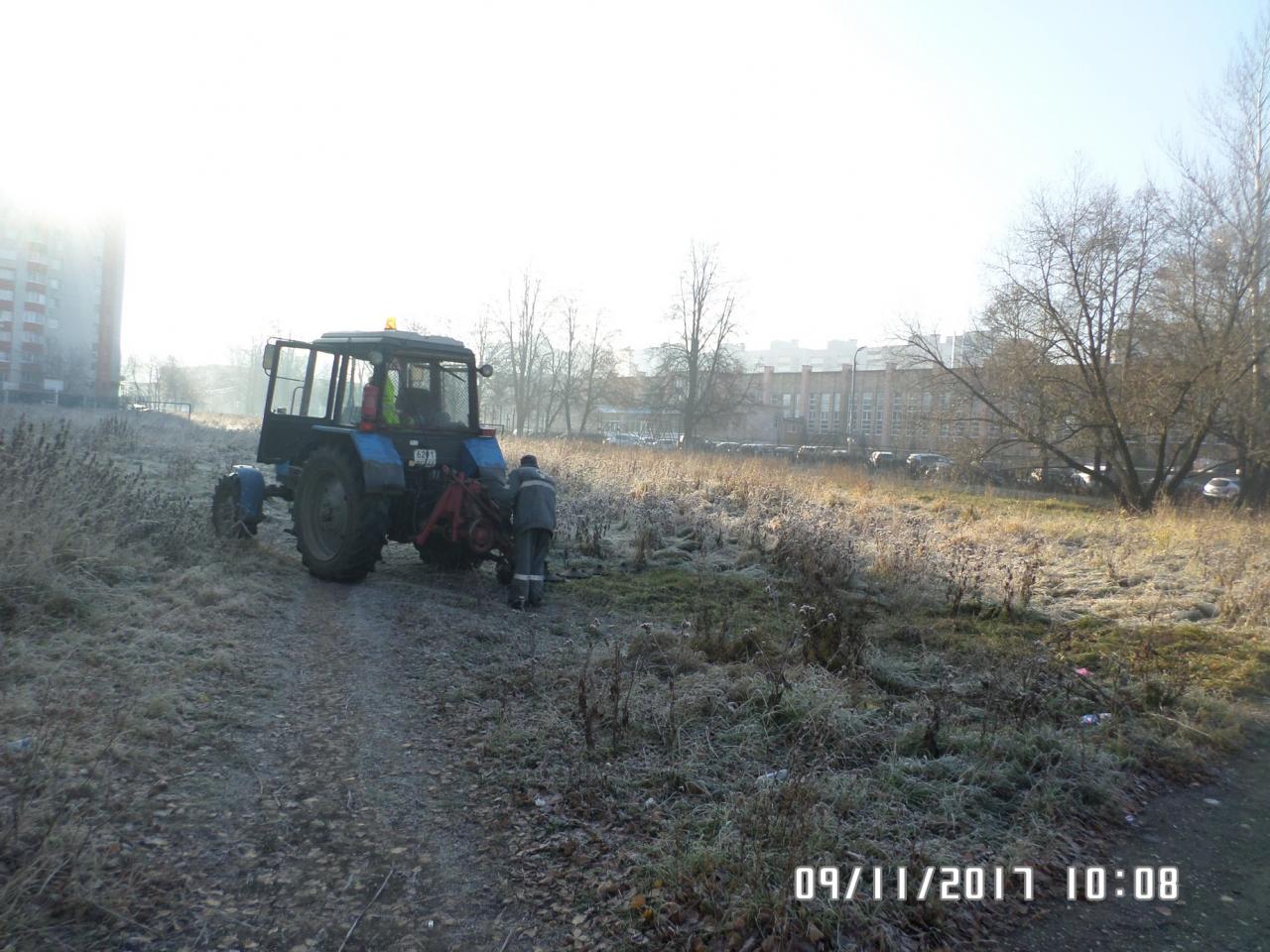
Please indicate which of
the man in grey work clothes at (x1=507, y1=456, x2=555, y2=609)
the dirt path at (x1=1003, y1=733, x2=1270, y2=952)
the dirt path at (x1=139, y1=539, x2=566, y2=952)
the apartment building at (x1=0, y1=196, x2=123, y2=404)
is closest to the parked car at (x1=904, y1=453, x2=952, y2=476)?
the man in grey work clothes at (x1=507, y1=456, x2=555, y2=609)

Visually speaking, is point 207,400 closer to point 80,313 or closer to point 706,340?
point 80,313

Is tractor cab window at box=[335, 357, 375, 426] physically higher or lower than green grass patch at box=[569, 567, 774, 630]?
higher

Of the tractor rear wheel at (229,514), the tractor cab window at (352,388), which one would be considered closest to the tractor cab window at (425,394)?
the tractor cab window at (352,388)

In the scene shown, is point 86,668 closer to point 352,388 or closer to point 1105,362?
point 352,388

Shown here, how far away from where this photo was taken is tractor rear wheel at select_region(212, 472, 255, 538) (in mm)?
9484

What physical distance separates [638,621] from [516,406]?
56.6m

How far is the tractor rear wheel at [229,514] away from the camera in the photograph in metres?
9.48

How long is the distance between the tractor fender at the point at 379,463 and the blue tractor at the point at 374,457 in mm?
11

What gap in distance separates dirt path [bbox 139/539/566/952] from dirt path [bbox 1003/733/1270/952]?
2.06m

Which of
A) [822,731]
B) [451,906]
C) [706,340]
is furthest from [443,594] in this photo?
[706,340]

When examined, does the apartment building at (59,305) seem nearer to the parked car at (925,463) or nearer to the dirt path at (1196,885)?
the parked car at (925,463)

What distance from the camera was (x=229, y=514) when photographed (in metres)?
9.81

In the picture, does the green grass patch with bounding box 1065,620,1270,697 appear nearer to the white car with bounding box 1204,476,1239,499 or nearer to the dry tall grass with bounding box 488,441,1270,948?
the dry tall grass with bounding box 488,441,1270,948

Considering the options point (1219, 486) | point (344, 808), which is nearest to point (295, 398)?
point (344, 808)
